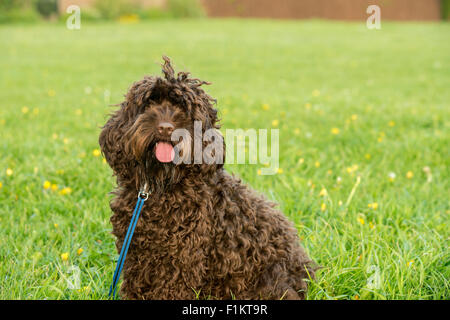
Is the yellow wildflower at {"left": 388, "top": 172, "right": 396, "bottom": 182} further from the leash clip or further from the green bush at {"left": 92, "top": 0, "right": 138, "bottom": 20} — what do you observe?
the green bush at {"left": 92, "top": 0, "right": 138, "bottom": 20}

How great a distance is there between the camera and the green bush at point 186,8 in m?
32.3

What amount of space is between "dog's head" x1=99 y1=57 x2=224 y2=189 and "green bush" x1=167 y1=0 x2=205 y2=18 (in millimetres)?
31186

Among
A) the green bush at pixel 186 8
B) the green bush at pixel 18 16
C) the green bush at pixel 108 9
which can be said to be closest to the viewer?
the green bush at pixel 18 16

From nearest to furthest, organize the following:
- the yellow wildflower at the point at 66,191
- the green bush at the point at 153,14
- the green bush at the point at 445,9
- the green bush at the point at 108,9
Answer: the yellow wildflower at the point at 66,191 < the green bush at the point at 445,9 < the green bush at the point at 108,9 < the green bush at the point at 153,14

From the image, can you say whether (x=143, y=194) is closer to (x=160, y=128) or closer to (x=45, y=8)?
(x=160, y=128)

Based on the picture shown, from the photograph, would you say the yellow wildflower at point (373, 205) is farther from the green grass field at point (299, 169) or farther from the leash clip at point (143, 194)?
the leash clip at point (143, 194)

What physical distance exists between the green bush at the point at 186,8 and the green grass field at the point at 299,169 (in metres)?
19.4

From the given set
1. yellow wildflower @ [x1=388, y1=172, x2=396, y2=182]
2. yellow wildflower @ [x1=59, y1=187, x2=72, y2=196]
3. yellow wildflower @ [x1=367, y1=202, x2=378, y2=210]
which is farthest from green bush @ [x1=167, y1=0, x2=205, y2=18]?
yellow wildflower @ [x1=367, y1=202, x2=378, y2=210]

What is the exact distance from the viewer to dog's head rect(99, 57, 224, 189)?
2420 mm

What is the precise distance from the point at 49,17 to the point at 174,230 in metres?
33.0

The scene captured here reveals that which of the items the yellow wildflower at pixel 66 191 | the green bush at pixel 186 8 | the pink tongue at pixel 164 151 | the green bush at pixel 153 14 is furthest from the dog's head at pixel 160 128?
the green bush at pixel 186 8
